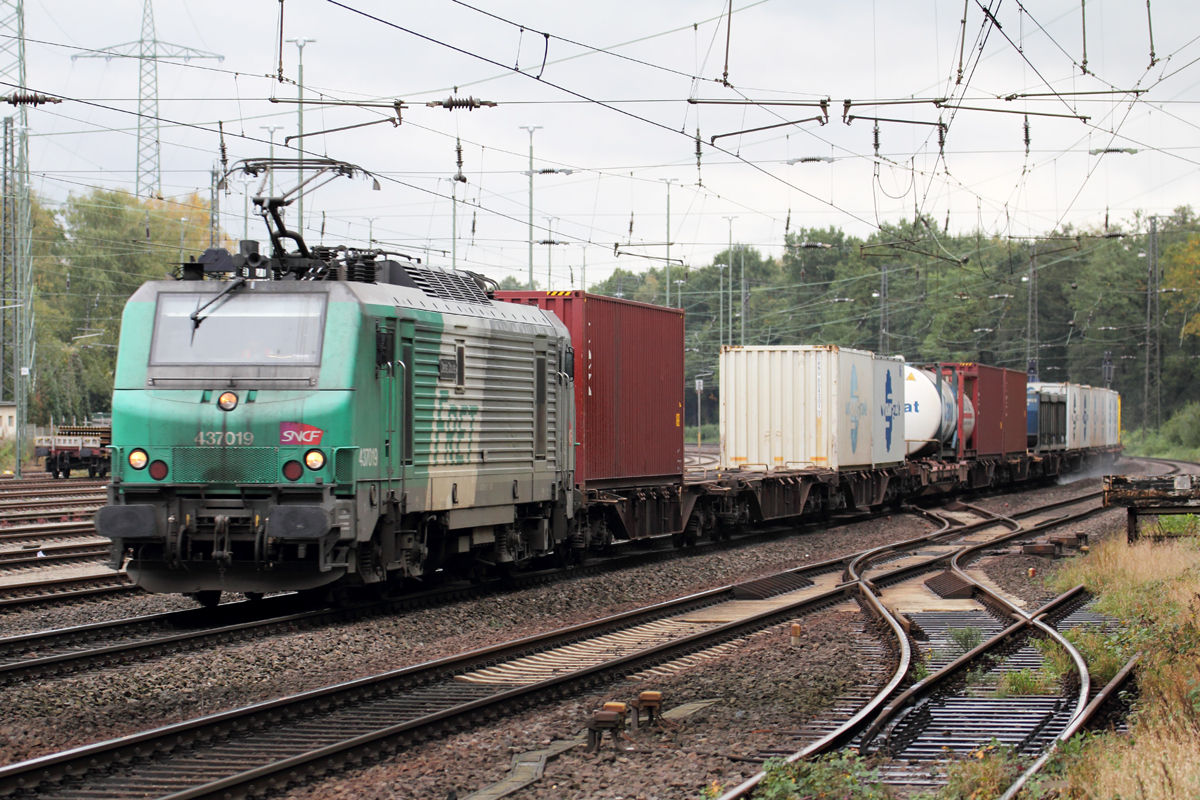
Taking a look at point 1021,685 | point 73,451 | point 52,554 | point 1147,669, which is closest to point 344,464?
point 1021,685

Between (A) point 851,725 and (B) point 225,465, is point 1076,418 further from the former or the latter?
(A) point 851,725

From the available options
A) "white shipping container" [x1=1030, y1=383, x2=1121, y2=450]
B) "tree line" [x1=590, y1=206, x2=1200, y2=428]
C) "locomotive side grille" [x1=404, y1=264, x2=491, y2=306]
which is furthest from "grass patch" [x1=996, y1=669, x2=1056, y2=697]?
"tree line" [x1=590, y1=206, x2=1200, y2=428]

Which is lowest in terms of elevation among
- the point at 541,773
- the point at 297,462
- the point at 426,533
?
the point at 541,773

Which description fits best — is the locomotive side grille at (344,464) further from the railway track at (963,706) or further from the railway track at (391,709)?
the railway track at (963,706)

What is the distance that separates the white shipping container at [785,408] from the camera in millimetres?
24703

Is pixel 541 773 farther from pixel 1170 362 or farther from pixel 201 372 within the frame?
pixel 1170 362

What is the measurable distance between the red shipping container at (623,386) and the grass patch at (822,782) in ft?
33.2

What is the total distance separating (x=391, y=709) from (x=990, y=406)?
2945 cm

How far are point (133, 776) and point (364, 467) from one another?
4.89 meters

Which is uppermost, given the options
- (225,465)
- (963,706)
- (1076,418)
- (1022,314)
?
(1022,314)

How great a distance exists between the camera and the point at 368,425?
1181 cm

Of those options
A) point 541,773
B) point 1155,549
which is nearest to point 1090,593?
point 1155,549

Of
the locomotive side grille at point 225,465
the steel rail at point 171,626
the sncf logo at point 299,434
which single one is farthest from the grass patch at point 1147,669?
the locomotive side grille at point 225,465

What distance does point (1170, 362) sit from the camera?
8169 centimetres
